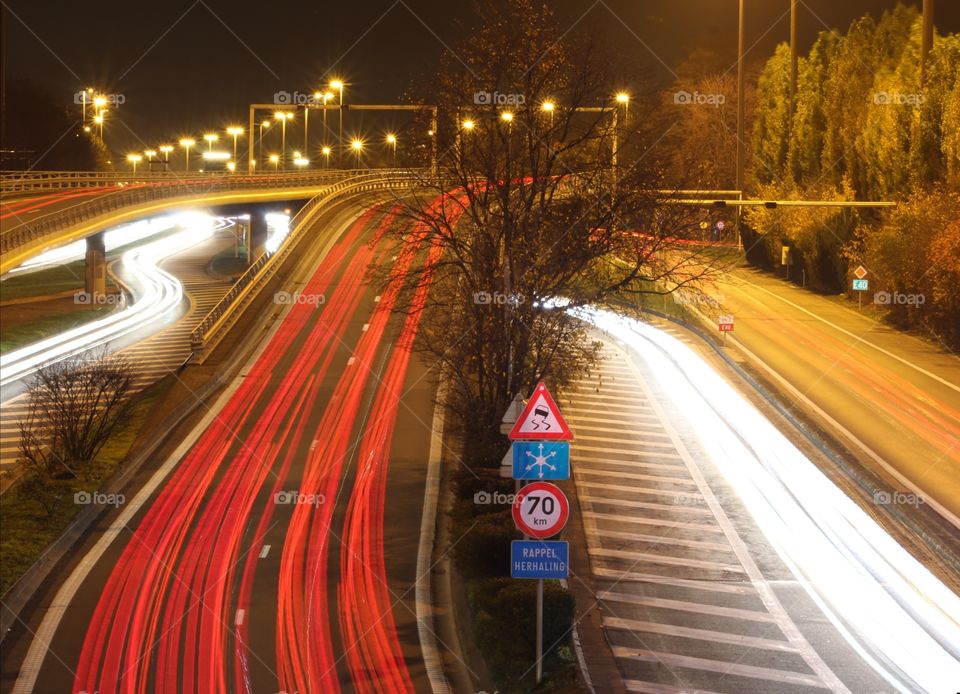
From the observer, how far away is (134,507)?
23.4 meters

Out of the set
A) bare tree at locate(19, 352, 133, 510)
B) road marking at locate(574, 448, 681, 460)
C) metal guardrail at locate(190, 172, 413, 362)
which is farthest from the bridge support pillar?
road marking at locate(574, 448, 681, 460)

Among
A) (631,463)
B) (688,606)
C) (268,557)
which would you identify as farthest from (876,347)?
(268,557)

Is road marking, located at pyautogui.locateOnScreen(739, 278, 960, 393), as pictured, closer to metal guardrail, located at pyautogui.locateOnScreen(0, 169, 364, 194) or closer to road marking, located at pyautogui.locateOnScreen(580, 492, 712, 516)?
road marking, located at pyautogui.locateOnScreen(580, 492, 712, 516)

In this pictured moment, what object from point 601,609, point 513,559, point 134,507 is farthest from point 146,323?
point 513,559

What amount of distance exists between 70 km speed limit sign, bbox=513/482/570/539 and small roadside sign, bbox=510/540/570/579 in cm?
32

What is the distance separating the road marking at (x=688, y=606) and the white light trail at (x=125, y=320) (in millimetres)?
28552

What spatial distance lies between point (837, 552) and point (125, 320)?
134ft

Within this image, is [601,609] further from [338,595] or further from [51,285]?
[51,285]

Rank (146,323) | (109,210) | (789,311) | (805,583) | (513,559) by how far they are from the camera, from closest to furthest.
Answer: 1. (513,559)
2. (805,583)
3. (109,210)
4. (789,311)
5. (146,323)

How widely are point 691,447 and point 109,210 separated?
2681 centimetres

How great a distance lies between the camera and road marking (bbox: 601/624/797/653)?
1655 centimetres

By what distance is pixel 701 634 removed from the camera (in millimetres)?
16953

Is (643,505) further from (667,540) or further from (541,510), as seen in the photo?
(541,510)

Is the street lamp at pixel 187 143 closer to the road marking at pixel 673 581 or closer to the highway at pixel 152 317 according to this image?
the highway at pixel 152 317
